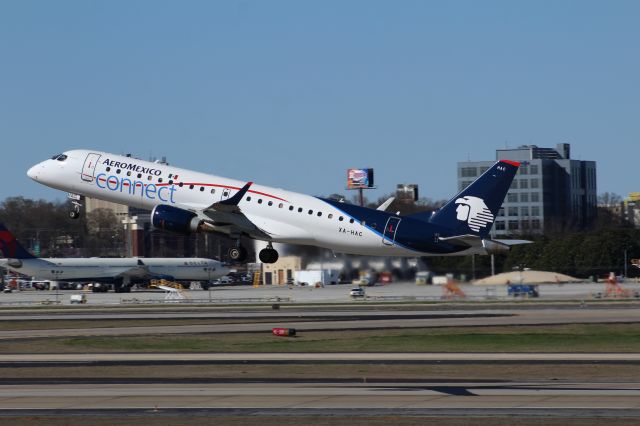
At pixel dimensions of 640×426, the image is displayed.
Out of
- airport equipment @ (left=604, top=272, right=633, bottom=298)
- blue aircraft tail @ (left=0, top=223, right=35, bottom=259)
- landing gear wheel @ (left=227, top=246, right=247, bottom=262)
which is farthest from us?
blue aircraft tail @ (left=0, top=223, right=35, bottom=259)

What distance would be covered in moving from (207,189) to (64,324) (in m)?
12.5

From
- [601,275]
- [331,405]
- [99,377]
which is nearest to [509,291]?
[601,275]

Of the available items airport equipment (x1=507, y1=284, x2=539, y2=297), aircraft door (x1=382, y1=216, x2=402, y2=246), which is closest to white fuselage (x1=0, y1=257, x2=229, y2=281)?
airport equipment (x1=507, y1=284, x2=539, y2=297)

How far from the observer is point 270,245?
74.8m

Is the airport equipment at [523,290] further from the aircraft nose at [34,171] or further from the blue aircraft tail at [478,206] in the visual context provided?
the aircraft nose at [34,171]

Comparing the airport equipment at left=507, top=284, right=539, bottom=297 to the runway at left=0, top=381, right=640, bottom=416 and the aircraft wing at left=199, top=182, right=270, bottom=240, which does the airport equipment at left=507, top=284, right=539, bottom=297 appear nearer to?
the aircraft wing at left=199, top=182, right=270, bottom=240

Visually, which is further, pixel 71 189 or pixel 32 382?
pixel 71 189

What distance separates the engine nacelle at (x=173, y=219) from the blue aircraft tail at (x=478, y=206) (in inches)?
555

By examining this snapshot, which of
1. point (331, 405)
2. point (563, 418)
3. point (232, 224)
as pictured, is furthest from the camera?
point (232, 224)

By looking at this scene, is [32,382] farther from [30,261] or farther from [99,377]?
[30,261]

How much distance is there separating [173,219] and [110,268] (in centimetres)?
6145

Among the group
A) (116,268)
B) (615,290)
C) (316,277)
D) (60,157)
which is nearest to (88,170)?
(60,157)

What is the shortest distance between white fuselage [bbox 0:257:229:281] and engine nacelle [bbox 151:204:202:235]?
5888 cm

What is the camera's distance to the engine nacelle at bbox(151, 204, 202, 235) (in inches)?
2778
